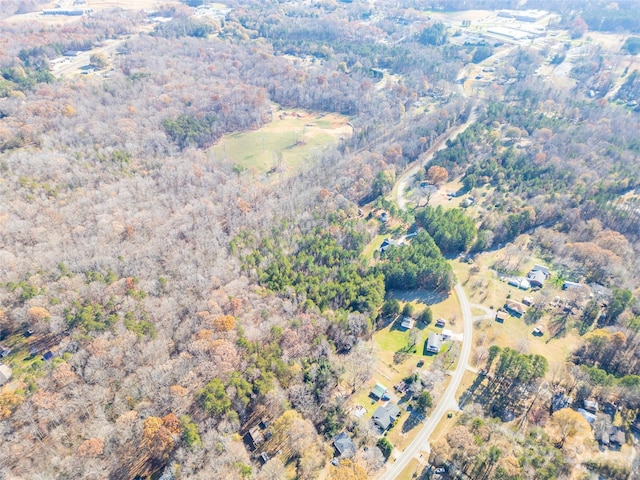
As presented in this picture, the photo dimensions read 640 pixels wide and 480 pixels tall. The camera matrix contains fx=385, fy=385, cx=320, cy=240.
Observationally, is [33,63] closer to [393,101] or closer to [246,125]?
[246,125]

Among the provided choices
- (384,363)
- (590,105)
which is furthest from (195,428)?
(590,105)

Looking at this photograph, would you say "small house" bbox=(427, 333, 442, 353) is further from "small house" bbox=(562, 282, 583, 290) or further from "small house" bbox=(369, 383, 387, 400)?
"small house" bbox=(562, 282, 583, 290)

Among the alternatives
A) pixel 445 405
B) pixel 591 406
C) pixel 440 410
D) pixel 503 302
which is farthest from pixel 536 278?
pixel 440 410

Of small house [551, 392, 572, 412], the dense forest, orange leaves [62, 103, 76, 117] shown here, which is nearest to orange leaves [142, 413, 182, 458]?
the dense forest

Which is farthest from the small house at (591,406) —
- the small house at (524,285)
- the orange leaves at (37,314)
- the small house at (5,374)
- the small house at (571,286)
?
the small house at (5,374)

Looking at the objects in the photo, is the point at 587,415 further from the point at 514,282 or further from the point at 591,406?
the point at 514,282

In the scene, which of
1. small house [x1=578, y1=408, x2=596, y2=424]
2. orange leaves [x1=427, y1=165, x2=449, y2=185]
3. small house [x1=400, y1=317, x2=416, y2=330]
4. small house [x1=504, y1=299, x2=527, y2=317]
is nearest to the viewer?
small house [x1=578, y1=408, x2=596, y2=424]
